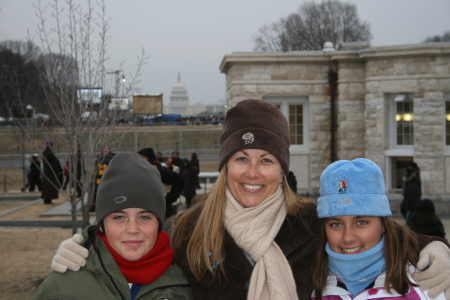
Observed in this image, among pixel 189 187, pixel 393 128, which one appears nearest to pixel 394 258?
pixel 393 128

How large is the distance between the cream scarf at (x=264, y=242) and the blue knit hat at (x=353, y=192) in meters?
0.27

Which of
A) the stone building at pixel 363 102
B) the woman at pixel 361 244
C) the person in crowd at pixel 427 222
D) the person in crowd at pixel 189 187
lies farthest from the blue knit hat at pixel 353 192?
the person in crowd at pixel 189 187

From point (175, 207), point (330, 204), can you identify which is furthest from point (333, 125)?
point (330, 204)

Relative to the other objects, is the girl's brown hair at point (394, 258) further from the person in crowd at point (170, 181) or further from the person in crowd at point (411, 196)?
the person in crowd at point (411, 196)

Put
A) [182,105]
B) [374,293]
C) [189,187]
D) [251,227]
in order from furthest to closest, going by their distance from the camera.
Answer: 1. [182,105]
2. [189,187]
3. [251,227]
4. [374,293]

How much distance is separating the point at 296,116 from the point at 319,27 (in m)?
41.3

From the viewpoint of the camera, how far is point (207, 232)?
8.90ft

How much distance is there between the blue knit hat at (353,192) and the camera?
2.51 m

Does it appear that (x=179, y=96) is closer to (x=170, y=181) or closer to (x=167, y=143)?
(x=167, y=143)

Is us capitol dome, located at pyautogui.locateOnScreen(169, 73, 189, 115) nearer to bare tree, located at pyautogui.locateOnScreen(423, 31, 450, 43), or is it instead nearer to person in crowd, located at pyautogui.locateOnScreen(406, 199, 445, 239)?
bare tree, located at pyautogui.locateOnScreen(423, 31, 450, 43)

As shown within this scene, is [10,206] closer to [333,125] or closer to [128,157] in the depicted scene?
[333,125]

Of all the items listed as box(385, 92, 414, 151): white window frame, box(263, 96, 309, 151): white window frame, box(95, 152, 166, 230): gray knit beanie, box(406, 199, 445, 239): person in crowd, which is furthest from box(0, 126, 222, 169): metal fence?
box(95, 152, 166, 230): gray knit beanie

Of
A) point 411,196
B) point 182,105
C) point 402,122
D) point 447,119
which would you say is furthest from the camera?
point 182,105

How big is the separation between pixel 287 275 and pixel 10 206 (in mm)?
12536
